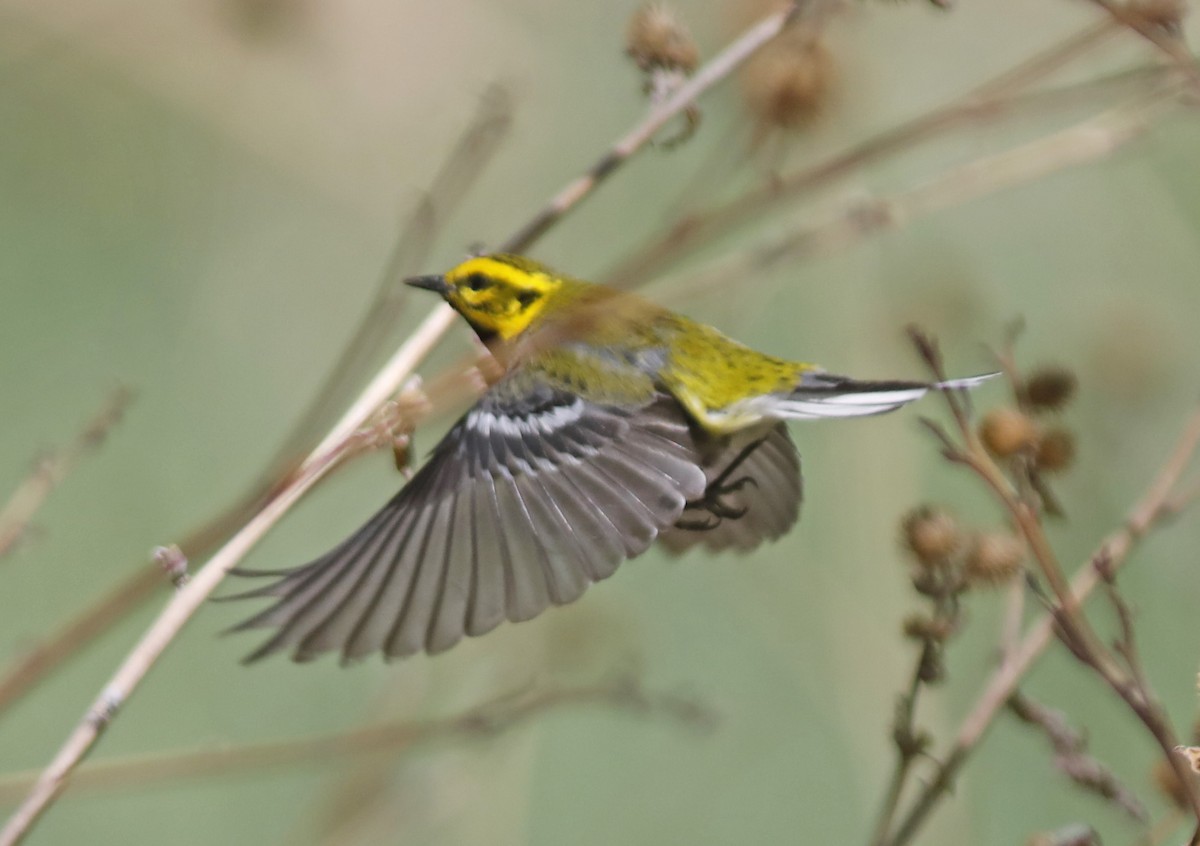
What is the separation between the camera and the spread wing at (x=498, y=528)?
1719 mm

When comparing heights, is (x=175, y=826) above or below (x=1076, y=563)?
above

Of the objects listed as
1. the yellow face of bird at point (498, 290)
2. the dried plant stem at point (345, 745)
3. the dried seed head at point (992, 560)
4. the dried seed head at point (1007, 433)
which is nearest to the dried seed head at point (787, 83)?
the yellow face of bird at point (498, 290)

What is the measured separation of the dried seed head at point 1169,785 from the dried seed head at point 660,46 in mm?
1041

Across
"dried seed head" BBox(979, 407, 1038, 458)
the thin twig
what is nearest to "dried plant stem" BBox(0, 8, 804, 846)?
"dried seed head" BBox(979, 407, 1038, 458)

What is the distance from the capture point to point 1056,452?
71.9 inches

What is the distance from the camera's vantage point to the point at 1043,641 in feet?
5.54

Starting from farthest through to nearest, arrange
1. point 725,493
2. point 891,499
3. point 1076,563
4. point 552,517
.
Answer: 1. point 891,499
2. point 1076,563
3. point 725,493
4. point 552,517

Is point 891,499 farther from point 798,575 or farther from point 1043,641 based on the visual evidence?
point 1043,641

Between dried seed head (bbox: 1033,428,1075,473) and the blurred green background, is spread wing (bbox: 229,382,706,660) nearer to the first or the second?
the blurred green background

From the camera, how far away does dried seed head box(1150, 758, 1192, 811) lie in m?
1.56

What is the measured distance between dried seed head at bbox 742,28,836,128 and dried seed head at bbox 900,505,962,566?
0.76m

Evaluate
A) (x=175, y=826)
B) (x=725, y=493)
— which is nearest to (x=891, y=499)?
(x=725, y=493)

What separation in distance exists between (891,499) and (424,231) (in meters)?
2.07

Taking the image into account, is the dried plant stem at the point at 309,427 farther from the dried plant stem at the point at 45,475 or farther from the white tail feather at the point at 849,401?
the white tail feather at the point at 849,401
